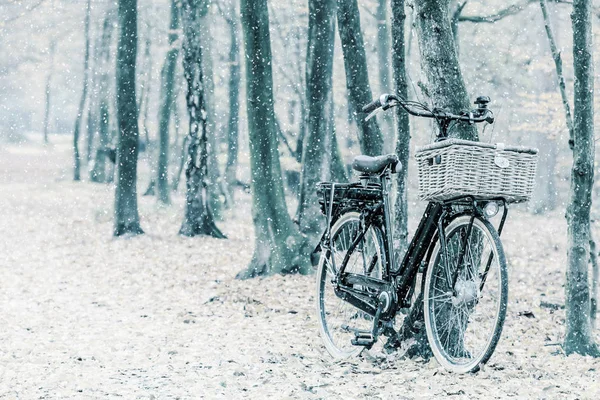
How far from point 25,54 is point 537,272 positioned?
30.8m

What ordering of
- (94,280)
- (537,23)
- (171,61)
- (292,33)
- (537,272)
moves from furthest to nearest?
(537,23) < (292,33) < (171,61) < (537,272) < (94,280)

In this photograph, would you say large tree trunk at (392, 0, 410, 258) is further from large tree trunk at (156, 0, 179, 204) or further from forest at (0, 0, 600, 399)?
large tree trunk at (156, 0, 179, 204)

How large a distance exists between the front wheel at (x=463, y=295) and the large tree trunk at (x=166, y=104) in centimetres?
1641

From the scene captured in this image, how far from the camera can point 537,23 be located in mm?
25922

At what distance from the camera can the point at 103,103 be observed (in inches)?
1011

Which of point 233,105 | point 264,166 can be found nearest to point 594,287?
point 264,166

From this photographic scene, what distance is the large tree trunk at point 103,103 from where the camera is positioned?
979 inches

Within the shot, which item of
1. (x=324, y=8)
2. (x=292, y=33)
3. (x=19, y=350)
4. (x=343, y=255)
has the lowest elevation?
(x=19, y=350)

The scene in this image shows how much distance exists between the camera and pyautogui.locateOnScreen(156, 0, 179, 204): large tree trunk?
20.9 meters

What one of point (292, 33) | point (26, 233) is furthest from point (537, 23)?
point (26, 233)

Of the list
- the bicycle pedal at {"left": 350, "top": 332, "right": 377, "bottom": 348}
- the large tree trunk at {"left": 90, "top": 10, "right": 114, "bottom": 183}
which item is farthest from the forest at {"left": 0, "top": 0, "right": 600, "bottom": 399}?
the large tree trunk at {"left": 90, "top": 10, "right": 114, "bottom": 183}

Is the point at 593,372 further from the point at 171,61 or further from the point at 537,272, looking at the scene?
the point at 171,61

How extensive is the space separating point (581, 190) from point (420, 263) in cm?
193

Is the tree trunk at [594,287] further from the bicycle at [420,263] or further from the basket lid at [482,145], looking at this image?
the basket lid at [482,145]
